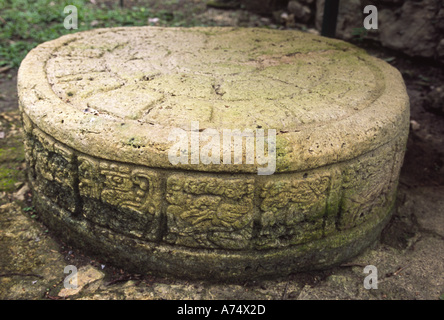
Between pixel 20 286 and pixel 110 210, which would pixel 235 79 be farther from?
pixel 20 286

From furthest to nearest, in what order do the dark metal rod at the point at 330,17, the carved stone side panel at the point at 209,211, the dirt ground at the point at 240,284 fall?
1. the dark metal rod at the point at 330,17
2. the dirt ground at the point at 240,284
3. the carved stone side panel at the point at 209,211

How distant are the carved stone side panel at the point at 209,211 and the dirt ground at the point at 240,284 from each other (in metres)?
0.26

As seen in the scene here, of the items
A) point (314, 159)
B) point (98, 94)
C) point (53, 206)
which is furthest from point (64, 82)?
point (314, 159)

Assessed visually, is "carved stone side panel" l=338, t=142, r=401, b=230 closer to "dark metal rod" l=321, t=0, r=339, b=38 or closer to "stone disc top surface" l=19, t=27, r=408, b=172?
"stone disc top surface" l=19, t=27, r=408, b=172

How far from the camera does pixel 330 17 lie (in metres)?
3.63

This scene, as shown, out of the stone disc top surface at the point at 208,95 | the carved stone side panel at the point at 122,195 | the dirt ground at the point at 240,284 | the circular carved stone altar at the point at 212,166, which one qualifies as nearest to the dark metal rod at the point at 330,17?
the stone disc top surface at the point at 208,95

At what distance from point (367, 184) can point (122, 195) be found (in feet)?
4.11

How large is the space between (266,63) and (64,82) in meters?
1.28

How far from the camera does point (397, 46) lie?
13.7 feet

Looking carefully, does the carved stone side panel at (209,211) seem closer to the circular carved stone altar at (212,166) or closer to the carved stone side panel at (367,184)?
the circular carved stone altar at (212,166)

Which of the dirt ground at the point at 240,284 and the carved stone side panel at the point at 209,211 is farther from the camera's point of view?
the dirt ground at the point at 240,284

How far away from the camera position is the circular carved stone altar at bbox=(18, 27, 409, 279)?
197 centimetres

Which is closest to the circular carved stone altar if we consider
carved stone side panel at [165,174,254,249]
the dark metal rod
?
carved stone side panel at [165,174,254,249]

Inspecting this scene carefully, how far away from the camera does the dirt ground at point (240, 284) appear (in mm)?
2143
